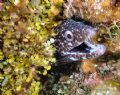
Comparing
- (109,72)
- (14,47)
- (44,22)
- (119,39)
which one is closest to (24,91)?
(14,47)

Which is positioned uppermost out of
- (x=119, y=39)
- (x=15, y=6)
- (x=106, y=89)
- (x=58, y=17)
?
(x=15, y=6)

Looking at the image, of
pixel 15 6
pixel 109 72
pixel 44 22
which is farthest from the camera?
pixel 109 72

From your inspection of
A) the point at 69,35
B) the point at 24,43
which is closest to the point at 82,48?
the point at 69,35

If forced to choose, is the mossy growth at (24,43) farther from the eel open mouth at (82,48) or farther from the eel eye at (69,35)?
the eel open mouth at (82,48)

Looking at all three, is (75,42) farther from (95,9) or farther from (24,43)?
(24,43)

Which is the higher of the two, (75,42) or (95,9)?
(95,9)

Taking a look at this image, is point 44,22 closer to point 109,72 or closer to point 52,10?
point 52,10

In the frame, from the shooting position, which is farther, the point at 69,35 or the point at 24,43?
the point at 69,35
